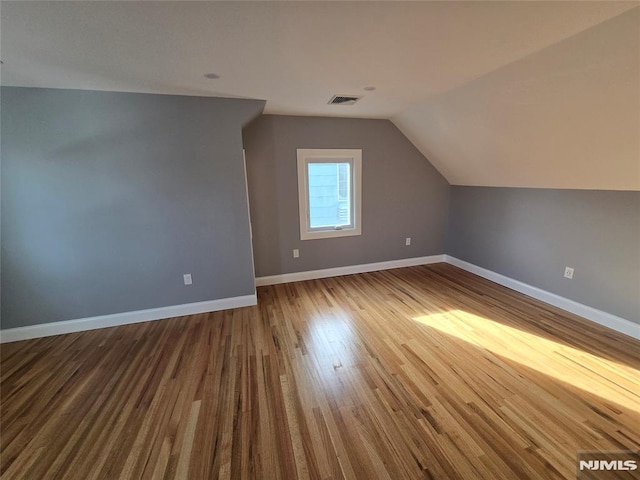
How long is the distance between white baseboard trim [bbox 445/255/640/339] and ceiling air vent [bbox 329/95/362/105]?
2913 mm

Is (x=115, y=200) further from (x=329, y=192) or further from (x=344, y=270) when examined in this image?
(x=344, y=270)

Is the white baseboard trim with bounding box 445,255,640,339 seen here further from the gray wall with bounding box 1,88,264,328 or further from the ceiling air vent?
the gray wall with bounding box 1,88,264,328

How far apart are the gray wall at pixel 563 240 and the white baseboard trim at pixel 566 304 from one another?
0.05 metres

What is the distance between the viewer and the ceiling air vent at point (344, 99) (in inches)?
104

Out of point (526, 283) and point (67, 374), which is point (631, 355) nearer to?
point (526, 283)

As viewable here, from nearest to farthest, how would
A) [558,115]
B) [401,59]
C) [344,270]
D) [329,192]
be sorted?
1. [401,59]
2. [558,115]
3. [329,192]
4. [344,270]

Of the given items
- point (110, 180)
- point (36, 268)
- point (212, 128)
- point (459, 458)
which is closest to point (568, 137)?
point (459, 458)

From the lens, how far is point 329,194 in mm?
3758

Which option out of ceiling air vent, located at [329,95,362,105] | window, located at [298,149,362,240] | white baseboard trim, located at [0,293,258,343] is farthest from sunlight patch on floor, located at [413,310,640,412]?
ceiling air vent, located at [329,95,362,105]

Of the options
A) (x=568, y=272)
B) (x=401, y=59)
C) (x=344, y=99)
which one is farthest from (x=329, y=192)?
(x=568, y=272)

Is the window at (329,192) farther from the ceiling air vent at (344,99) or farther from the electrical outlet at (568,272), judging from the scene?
the electrical outlet at (568,272)

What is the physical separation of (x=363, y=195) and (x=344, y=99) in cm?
143

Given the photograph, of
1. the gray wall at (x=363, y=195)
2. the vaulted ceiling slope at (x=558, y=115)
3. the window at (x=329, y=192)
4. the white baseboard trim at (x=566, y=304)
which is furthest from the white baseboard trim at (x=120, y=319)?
the white baseboard trim at (x=566, y=304)

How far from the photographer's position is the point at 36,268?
241 centimetres
